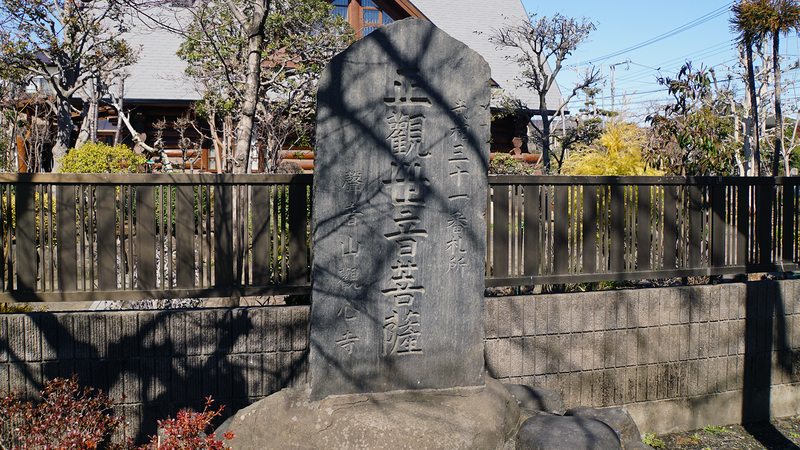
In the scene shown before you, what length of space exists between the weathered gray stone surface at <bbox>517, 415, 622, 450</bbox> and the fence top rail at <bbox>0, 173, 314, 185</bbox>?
2.65 meters

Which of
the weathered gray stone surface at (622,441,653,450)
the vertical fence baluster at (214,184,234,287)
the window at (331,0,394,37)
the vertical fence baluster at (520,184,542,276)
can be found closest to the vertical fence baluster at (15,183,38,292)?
the vertical fence baluster at (214,184,234,287)

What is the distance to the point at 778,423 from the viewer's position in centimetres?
604

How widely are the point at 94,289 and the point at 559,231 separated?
4278mm

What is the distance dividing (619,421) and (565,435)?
3.28 ft

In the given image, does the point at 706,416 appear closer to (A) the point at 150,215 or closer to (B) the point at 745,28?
(A) the point at 150,215

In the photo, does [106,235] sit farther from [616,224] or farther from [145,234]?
[616,224]

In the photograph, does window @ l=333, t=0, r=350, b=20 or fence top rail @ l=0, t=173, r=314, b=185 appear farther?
window @ l=333, t=0, r=350, b=20

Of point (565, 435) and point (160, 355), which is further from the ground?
point (160, 355)

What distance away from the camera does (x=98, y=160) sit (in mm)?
9094

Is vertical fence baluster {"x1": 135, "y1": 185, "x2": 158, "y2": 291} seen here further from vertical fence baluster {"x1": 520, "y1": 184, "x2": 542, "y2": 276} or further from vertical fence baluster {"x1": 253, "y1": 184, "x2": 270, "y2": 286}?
vertical fence baluster {"x1": 520, "y1": 184, "x2": 542, "y2": 276}

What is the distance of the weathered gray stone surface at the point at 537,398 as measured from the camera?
4.88 metres

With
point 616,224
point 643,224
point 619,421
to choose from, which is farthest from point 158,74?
point 619,421

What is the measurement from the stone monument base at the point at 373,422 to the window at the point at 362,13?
13593 mm

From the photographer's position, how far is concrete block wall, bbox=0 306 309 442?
437cm
